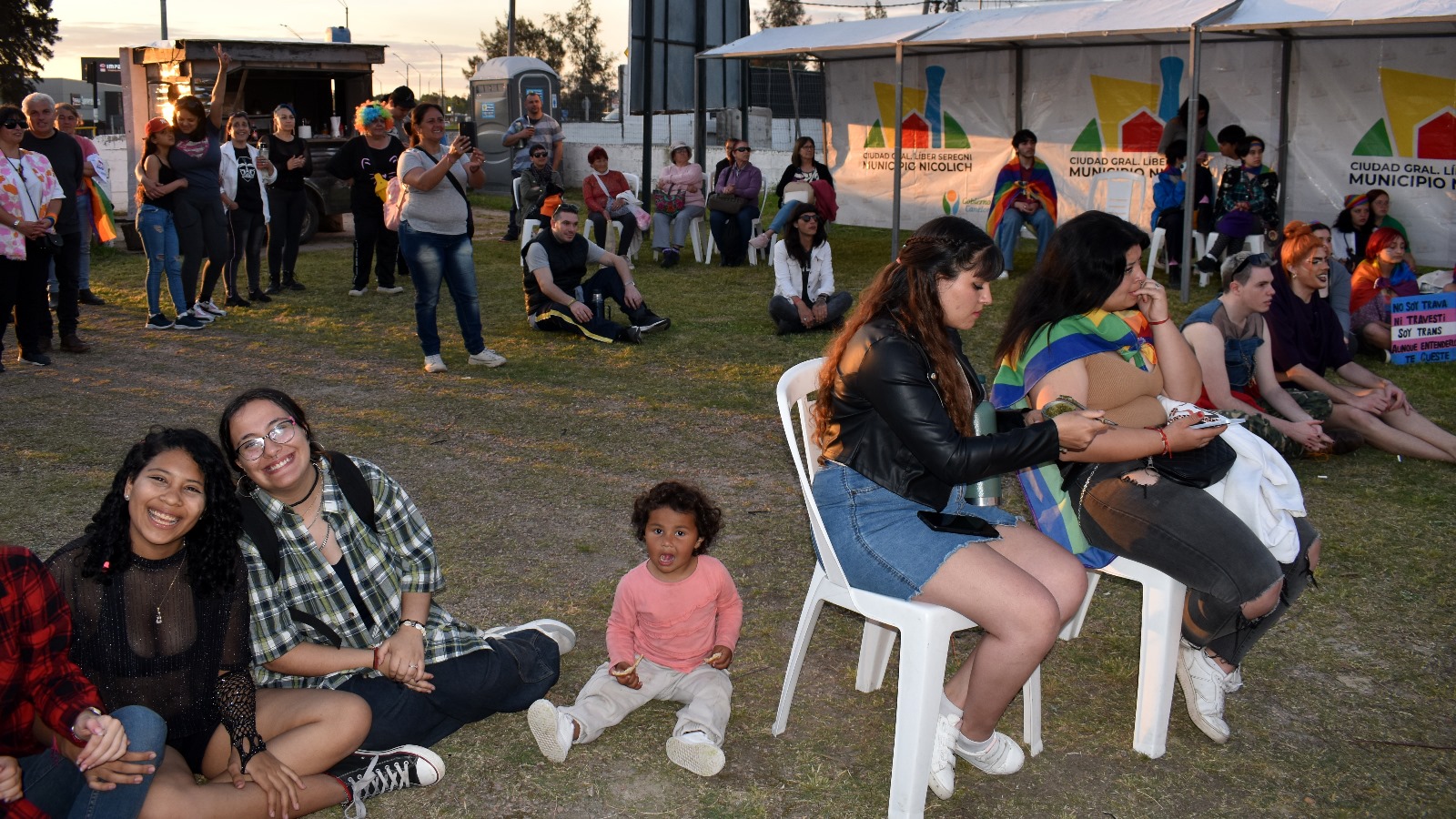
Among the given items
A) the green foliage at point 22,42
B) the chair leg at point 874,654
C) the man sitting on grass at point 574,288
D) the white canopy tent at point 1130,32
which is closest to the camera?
the chair leg at point 874,654

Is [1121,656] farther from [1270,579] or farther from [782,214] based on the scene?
[782,214]

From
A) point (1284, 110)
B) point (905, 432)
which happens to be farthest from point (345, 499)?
point (1284, 110)

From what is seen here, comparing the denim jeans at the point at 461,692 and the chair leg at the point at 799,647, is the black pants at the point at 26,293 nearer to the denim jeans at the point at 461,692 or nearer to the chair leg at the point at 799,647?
the denim jeans at the point at 461,692

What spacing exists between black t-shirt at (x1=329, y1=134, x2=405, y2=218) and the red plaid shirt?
8.82 metres

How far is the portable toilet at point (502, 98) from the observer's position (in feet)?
74.0

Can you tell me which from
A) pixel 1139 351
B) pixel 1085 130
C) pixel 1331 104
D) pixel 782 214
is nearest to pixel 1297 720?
pixel 1139 351

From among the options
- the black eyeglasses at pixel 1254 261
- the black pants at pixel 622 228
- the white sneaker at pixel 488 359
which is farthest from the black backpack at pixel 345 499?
the black pants at pixel 622 228

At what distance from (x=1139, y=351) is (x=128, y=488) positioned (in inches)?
109

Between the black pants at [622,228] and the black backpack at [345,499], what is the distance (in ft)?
32.6

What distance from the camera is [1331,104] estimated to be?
11977 mm

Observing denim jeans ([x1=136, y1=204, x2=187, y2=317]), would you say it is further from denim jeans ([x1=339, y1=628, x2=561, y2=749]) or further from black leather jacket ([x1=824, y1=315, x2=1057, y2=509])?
black leather jacket ([x1=824, y1=315, x2=1057, y2=509])

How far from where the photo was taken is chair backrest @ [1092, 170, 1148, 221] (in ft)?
43.6

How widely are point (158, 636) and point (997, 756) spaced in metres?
2.06

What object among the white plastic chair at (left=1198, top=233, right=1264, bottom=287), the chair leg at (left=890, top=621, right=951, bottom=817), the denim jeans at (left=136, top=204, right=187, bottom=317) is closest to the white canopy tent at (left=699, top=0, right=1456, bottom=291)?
the white plastic chair at (left=1198, top=233, right=1264, bottom=287)
